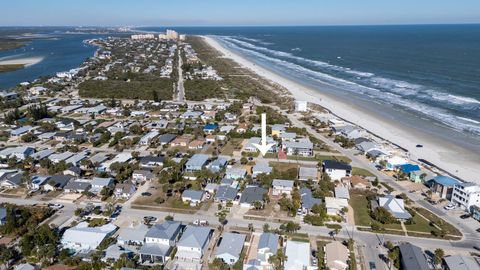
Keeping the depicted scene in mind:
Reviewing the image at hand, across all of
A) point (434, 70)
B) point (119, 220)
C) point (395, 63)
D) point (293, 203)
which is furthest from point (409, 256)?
point (395, 63)

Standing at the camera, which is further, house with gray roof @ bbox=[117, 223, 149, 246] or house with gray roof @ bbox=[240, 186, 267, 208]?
house with gray roof @ bbox=[240, 186, 267, 208]

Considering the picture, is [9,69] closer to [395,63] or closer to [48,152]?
[48,152]

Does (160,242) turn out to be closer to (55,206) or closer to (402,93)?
(55,206)

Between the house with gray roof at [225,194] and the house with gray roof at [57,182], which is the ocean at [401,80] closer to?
the house with gray roof at [225,194]

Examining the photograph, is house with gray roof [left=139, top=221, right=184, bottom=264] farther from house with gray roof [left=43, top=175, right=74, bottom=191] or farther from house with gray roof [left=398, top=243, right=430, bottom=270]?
house with gray roof [left=398, top=243, right=430, bottom=270]

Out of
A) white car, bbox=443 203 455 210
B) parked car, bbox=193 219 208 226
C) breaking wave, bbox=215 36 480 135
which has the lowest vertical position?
parked car, bbox=193 219 208 226

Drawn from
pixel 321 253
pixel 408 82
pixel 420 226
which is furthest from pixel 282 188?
pixel 408 82

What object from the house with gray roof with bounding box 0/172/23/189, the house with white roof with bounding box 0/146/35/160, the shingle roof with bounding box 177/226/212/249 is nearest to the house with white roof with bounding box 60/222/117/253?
the shingle roof with bounding box 177/226/212/249
